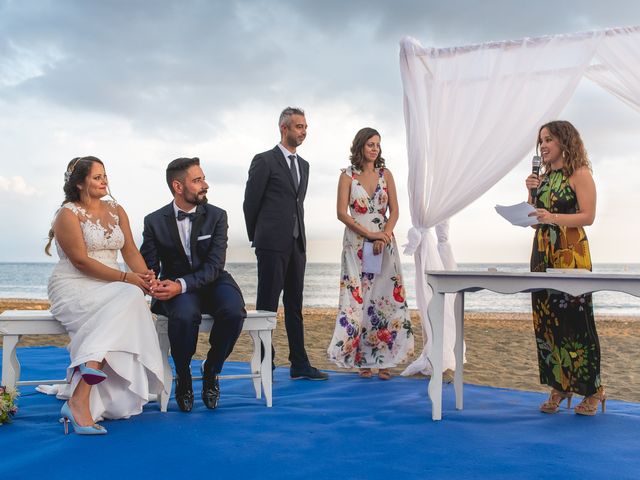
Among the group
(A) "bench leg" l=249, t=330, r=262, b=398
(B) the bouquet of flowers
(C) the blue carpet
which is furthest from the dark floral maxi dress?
(B) the bouquet of flowers

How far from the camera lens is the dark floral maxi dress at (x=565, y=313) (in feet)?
11.8

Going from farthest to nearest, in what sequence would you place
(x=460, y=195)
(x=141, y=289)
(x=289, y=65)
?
1. (x=289, y=65)
2. (x=460, y=195)
3. (x=141, y=289)

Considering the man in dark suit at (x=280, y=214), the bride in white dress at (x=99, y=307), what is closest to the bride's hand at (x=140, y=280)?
the bride in white dress at (x=99, y=307)

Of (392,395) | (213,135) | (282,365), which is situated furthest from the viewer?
(213,135)

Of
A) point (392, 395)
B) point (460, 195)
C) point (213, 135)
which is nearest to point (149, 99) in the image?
point (213, 135)

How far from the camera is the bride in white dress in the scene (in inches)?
126

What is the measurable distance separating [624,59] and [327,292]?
2127cm

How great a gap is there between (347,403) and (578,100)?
2767 mm

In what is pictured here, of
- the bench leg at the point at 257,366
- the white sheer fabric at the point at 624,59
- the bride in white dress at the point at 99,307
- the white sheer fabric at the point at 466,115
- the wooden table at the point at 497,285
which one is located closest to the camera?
the wooden table at the point at 497,285

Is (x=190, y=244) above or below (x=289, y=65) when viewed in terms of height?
below

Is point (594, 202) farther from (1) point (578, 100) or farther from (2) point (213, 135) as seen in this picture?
(2) point (213, 135)

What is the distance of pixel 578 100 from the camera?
4984mm

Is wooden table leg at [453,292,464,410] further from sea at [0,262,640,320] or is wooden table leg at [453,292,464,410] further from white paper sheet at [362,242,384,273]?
sea at [0,262,640,320]

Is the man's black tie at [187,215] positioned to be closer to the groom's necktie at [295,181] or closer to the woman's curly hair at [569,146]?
the groom's necktie at [295,181]
